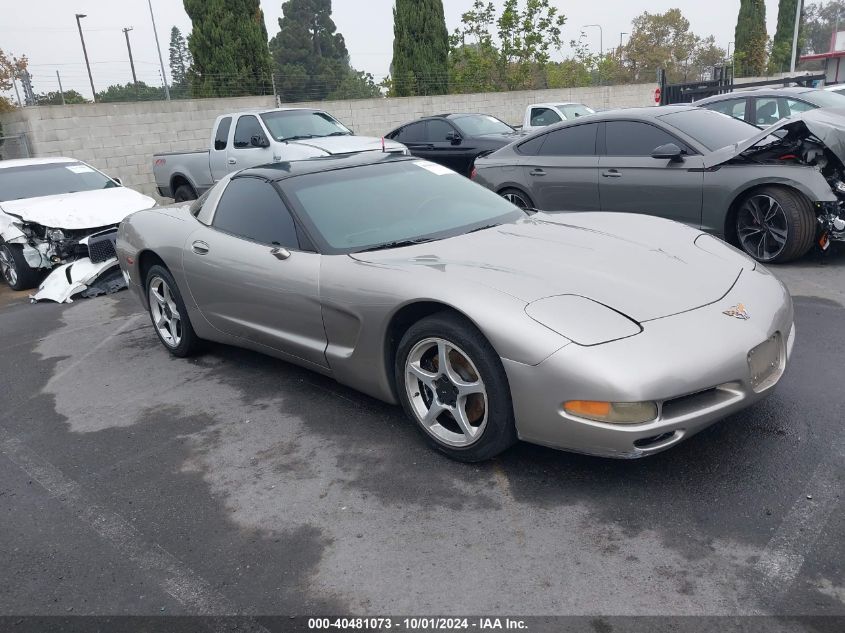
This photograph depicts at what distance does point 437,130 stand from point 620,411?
11401 mm

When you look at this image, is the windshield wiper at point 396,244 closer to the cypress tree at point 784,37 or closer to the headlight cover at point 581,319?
the headlight cover at point 581,319

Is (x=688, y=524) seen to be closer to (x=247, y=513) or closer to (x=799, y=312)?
(x=247, y=513)

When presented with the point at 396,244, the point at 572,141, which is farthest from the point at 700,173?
the point at 396,244

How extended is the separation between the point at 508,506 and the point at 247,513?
113 cm

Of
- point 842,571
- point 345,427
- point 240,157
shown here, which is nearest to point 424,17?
point 240,157

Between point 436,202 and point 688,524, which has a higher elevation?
point 436,202

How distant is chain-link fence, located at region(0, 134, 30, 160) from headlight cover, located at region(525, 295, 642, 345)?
14.0 m

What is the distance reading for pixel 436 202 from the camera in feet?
14.7

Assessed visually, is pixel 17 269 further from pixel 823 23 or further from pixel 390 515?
pixel 823 23

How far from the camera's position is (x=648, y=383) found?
2.85 metres

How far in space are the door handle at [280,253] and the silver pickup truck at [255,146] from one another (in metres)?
6.73

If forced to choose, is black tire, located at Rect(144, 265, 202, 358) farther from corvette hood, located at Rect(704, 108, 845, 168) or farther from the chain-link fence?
the chain-link fence

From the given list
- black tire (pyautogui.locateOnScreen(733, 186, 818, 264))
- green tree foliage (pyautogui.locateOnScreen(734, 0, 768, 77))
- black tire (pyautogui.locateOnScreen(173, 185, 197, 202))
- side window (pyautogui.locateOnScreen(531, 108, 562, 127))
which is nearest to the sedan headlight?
black tire (pyautogui.locateOnScreen(733, 186, 818, 264))

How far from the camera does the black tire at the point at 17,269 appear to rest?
851 centimetres
